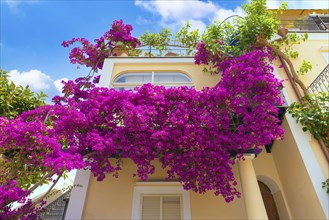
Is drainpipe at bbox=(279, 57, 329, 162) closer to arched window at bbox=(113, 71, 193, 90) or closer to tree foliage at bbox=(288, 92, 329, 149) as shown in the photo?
tree foliage at bbox=(288, 92, 329, 149)

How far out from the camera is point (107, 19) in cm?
960

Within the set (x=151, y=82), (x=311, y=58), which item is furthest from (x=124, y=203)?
(x=311, y=58)

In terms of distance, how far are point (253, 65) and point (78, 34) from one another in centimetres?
745

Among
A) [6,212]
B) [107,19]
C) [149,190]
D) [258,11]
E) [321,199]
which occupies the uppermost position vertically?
[107,19]

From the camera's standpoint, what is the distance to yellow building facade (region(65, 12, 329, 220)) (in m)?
5.21

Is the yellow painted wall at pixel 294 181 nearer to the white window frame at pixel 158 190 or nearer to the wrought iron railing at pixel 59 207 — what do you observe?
the white window frame at pixel 158 190

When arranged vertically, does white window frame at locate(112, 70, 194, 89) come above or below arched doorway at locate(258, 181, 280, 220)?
above

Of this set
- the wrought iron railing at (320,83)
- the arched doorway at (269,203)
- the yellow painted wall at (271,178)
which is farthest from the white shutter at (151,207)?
the wrought iron railing at (320,83)

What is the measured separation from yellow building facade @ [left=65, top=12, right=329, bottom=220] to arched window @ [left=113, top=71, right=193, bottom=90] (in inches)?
120

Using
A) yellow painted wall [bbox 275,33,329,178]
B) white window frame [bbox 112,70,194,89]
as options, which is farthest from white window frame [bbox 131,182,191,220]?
yellow painted wall [bbox 275,33,329,178]

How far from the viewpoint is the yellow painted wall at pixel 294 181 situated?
5083 mm

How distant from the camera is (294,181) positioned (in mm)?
5727

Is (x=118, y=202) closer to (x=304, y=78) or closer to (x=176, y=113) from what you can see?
(x=176, y=113)

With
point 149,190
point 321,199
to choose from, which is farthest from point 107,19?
point 321,199
